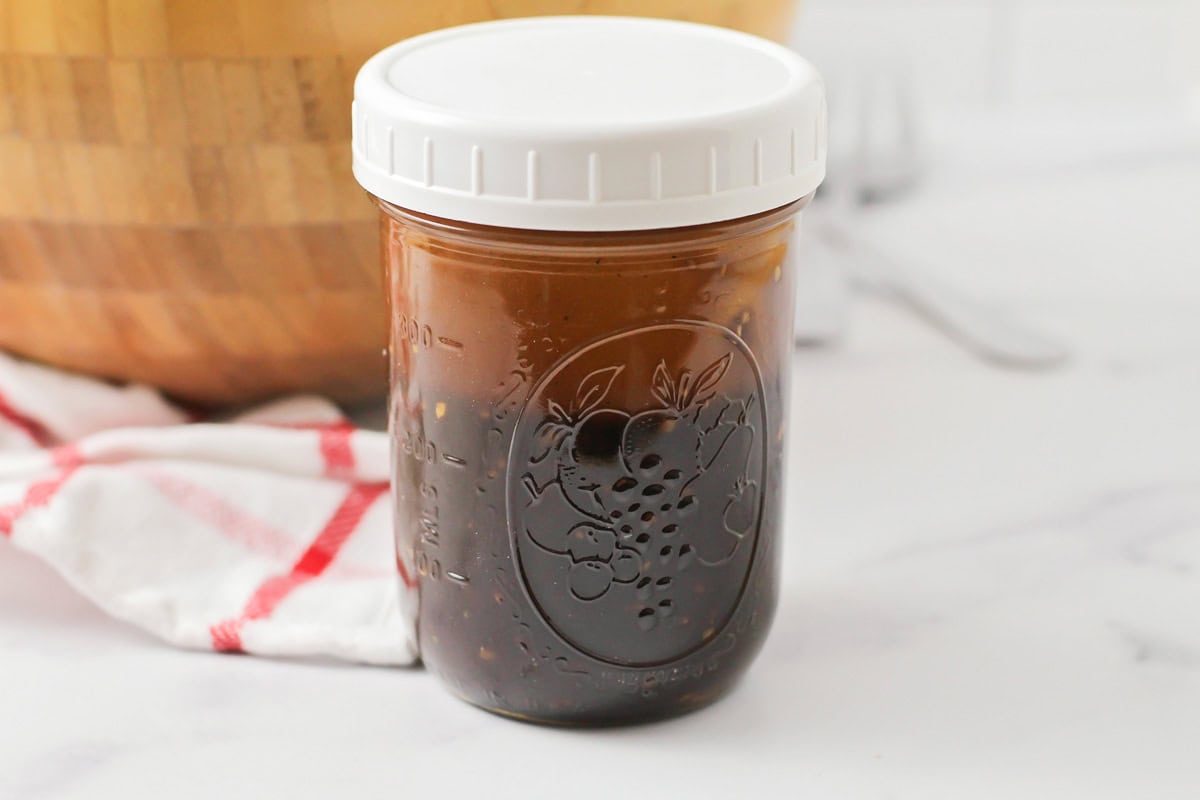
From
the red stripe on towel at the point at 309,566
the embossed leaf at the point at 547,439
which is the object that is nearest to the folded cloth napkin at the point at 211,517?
the red stripe on towel at the point at 309,566

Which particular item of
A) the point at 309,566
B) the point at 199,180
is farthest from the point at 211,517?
the point at 199,180

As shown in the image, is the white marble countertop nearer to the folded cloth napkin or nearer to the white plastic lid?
the folded cloth napkin

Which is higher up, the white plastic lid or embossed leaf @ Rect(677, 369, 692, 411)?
the white plastic lid

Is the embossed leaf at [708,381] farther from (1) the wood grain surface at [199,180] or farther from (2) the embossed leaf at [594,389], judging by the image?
(1) the wood grain surface at [199,180]

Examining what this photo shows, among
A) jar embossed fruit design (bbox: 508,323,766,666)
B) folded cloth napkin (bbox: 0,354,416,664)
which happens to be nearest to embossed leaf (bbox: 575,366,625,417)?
jar embossed fruit design (bbox: 508,323,766,666)

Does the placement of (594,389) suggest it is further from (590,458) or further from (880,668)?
(880,668)
